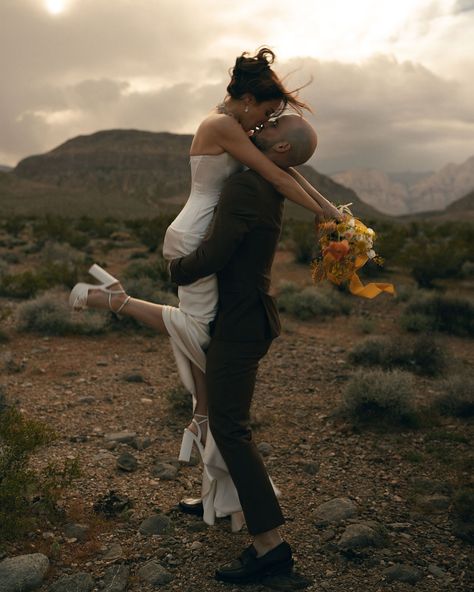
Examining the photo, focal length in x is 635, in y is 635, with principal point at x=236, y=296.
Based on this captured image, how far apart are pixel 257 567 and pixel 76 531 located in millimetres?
1157

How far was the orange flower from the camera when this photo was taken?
327cm

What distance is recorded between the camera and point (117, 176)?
115062mm

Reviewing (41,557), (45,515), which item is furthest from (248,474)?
(45,515)

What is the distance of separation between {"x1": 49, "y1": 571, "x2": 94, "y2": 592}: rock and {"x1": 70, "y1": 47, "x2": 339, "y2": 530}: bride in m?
0.76

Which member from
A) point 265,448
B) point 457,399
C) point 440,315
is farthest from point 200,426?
point 440,315

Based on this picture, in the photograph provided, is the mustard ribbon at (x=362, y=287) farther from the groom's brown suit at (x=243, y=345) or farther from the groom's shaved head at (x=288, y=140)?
the groom's shaved head at (x=288, y=140)

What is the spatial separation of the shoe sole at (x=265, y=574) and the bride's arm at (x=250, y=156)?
188 cm

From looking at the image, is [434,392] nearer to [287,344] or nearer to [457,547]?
[287,344]

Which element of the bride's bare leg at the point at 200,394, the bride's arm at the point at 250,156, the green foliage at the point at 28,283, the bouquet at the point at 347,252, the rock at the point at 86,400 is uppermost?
the bride's arm at the point at 250,156

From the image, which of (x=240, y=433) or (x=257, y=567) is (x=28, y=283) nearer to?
(x=240, y=433)

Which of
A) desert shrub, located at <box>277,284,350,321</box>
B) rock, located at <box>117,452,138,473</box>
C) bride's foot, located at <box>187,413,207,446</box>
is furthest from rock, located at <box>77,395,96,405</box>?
desert shrub, located at <box>277,284,350,321</box>

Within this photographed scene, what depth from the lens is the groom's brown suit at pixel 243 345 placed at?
3.17m

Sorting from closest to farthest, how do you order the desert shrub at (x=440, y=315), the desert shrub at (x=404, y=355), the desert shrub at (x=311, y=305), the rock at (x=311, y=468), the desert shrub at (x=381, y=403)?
the rock at (x=311, y=468) < the desert shrub at (x=381, y=403) < the desert shrub at (x=404, y=355) < the desert shrub at (x=440, y=315) < the desert shrub at (x=311, y=305)

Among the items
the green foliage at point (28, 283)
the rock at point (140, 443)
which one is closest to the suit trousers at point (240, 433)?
the rock at point (140, 443)
